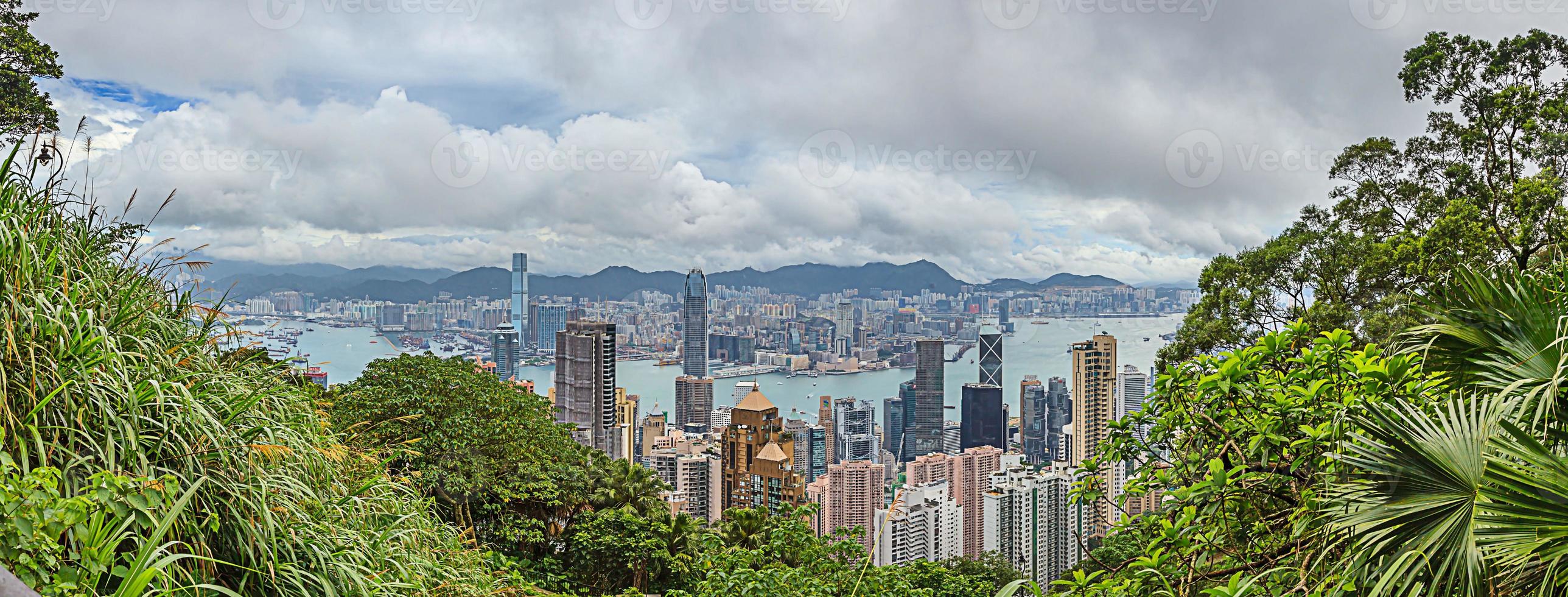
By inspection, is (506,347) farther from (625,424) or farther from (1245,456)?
(1245,456)

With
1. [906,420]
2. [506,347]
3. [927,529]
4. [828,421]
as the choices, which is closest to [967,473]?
[927,529]

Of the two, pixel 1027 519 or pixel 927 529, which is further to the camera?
pixel 1027 519

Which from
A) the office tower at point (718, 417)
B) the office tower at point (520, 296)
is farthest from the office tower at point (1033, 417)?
the office tower at point (520, 296)

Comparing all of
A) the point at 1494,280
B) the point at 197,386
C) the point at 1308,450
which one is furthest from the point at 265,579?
the point at 1494,280

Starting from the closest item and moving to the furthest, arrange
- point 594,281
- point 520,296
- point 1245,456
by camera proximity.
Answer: point 1245,456 < point 520,296 < point 594,281

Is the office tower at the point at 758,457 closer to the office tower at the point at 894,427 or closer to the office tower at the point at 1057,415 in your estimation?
the office tower at the point at 1057,415

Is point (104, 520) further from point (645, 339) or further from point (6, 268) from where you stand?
point (645, 339)

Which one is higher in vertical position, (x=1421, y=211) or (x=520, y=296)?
(x=1421, y=211)
